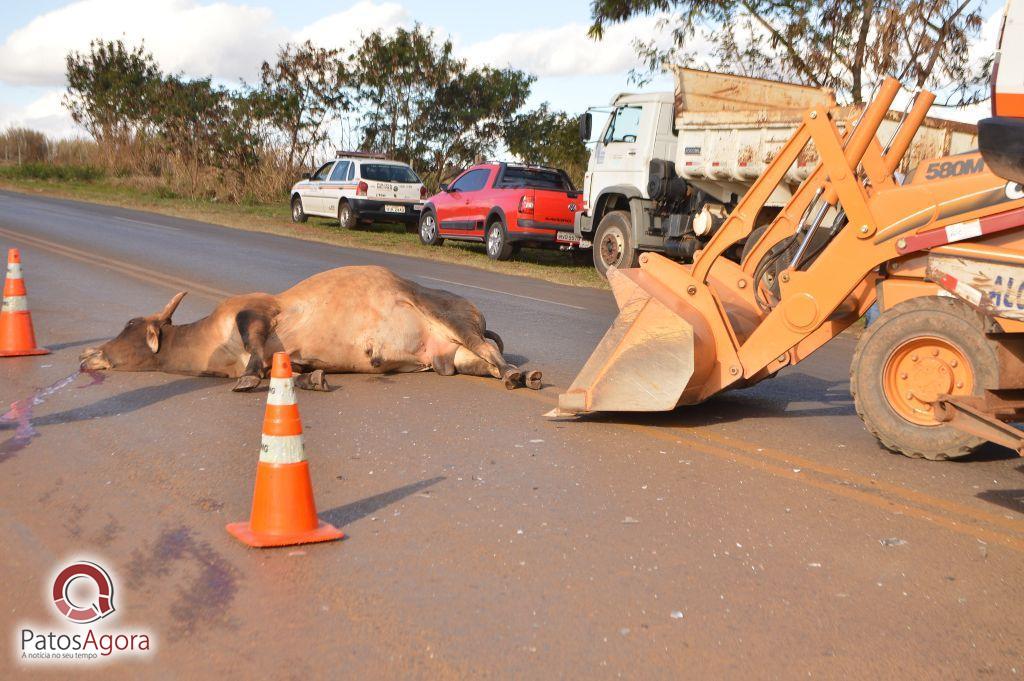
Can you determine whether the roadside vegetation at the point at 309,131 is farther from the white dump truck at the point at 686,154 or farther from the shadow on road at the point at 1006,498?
the shadow on road at the point at 1006,498

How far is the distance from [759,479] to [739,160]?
9.97 meters

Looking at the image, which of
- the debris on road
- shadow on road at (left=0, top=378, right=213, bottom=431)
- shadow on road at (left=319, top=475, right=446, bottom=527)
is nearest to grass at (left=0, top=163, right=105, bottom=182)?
shadow on road at (left=0, top=378, right=213, bottom=431)

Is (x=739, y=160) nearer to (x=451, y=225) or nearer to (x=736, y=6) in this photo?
(x=736, y=6)

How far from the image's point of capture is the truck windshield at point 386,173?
90.8 feet

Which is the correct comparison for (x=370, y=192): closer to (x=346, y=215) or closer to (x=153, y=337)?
(x=346, y=215)

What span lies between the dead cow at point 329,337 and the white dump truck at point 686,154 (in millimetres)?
5825

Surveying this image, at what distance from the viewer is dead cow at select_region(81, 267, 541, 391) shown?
823 cm

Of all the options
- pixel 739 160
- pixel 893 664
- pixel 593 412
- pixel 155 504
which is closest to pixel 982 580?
pixel 893 664

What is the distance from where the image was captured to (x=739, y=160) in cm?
1520

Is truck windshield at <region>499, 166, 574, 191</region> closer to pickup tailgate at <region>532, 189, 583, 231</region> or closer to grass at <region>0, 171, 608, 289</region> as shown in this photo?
pickup tailgate at <region>532, 189, 583, 231</region>

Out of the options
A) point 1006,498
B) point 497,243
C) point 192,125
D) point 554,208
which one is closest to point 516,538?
point 1006,498

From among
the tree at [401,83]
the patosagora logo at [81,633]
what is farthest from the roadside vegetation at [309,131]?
the patosagora logo at [81,633]

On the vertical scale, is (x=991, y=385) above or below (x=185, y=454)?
above

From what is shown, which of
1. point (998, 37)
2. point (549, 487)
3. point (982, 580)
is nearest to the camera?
point (982, 580)
